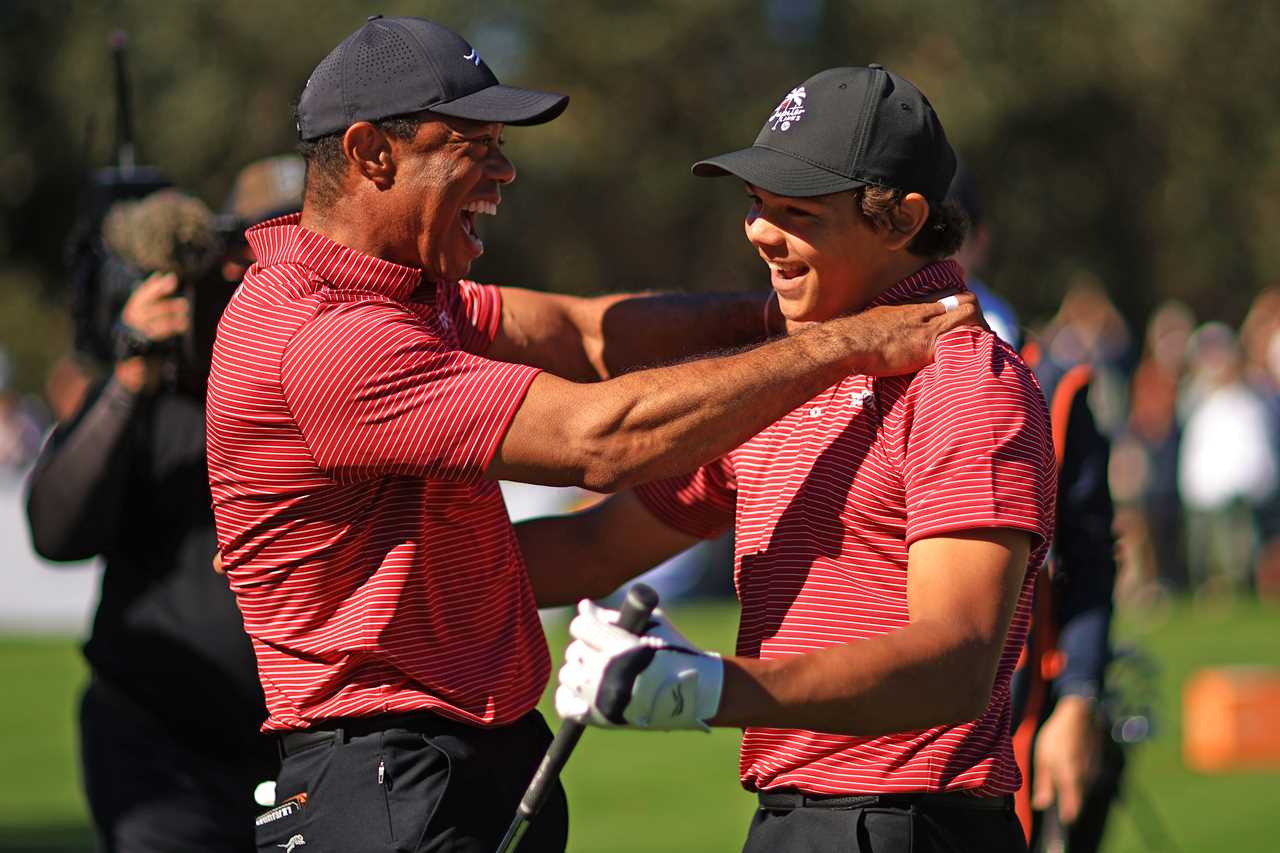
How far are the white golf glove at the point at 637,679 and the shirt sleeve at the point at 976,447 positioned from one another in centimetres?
57

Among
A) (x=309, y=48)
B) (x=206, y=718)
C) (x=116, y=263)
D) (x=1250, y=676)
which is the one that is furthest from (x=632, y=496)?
(x=309, y=48)

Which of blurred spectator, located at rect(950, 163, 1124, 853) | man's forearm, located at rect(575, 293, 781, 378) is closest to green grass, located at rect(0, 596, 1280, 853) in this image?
blurred spectator, located at rect(950, 163, 1124, 853)

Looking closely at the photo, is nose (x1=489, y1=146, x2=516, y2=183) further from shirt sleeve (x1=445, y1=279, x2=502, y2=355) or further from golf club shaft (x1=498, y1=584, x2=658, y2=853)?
golf club shaft (x1=498, y1=584, x2=658, y2=853)

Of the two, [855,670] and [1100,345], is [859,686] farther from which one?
[1100,345]

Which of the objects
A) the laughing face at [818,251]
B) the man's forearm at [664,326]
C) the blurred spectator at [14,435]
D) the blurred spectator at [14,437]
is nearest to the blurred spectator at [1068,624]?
the man's forearm at [664,326]

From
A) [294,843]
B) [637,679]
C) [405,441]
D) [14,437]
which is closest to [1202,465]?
[14,437]

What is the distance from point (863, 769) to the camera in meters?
3.44

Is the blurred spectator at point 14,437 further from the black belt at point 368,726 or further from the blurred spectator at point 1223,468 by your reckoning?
the black belt at point 368,726

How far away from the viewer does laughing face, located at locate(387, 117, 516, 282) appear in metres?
3.80

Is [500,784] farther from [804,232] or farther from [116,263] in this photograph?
[116,263]

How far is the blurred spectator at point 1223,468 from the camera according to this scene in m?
17.2

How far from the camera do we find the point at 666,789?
9.81m

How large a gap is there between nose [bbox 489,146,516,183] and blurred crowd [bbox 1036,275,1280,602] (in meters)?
13.8

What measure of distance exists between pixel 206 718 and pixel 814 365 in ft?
7.85
